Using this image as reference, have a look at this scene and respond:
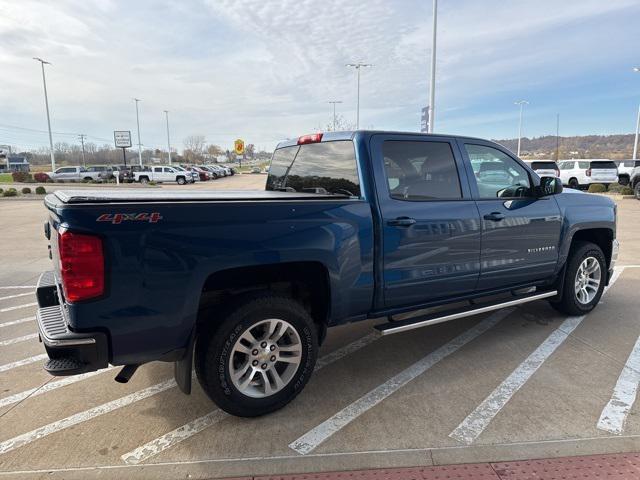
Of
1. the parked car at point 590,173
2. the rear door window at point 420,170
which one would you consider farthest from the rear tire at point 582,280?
the parked car at point 590,173

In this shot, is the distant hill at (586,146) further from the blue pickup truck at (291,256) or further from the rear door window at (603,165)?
the blue pickup truck at (291,256)

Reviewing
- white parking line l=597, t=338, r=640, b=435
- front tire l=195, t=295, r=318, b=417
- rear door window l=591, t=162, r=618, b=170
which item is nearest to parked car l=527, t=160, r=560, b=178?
rear door window l=591, t=162, r=618, b=170

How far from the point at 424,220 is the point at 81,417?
2872mm

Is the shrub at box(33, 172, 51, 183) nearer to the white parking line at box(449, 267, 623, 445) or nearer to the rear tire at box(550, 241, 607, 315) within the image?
the rear tire at box(550, 241, 607, 315)

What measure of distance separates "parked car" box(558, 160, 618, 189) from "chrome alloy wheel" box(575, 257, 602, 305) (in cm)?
2393

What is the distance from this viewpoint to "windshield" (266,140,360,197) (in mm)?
3629

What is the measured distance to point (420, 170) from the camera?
3.81m

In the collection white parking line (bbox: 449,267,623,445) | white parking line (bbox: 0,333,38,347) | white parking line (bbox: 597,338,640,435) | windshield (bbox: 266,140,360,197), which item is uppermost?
windshield (bbox: 266,140,360,197)

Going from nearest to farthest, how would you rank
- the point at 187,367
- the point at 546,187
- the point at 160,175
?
1. the point at 187,367
2. the point at 546,187
3. the point at 160,175

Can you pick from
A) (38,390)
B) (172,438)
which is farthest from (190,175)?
(172,438)

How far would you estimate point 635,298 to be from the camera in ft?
19.4

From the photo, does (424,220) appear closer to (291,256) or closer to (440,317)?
(440,317)


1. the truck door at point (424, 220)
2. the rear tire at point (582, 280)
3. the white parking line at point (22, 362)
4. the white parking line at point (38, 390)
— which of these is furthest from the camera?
the rear tire at point (582, 280)

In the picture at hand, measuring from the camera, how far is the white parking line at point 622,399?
3061 millimetres
